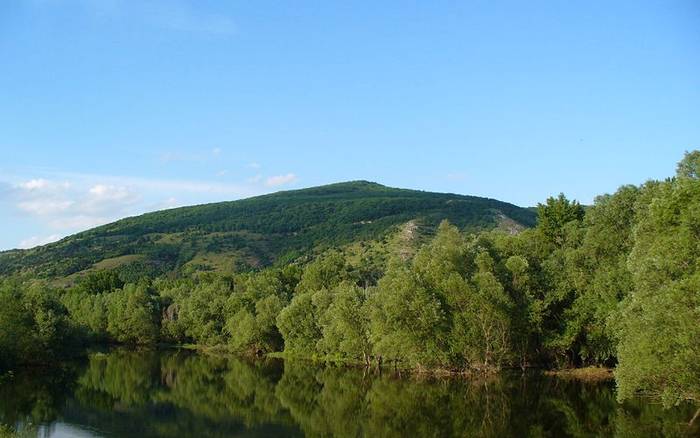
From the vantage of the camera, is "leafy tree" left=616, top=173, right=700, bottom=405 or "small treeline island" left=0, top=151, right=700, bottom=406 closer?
"leafy tree" left=616, top=173, right=700, bottom=405

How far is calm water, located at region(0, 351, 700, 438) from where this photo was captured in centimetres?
4344

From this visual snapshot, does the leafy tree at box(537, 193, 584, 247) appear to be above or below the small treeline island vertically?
above

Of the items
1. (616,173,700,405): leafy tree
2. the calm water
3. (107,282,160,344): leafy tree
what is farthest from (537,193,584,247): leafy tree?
(107,282,160,344): leafy tree

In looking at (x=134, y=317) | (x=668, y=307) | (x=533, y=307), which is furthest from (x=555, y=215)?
(x=134, y=317)

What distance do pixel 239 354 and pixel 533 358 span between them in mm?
49630

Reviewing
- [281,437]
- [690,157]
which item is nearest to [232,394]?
[281,437]

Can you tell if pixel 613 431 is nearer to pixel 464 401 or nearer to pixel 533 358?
pixel 464 401

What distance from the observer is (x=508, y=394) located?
185ft

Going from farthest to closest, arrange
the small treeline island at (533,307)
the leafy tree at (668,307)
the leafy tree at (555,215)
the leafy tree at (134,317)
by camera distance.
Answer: the leafy tree at (134,317) < the leafy tree at (555,215) < the small treeline island at (533,307) < the leafy tree at (668,307)

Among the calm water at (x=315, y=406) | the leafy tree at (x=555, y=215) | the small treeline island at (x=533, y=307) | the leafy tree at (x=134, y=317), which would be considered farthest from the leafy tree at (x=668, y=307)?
the leafy tree at (x=134, y=317)

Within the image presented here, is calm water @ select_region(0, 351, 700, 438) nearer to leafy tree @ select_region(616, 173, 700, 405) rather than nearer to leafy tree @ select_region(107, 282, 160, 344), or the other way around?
leafy tree @ select_region(616, 173, 700, 405)

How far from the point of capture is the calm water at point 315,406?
43438 mm

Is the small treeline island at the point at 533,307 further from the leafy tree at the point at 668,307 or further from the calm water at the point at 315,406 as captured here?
the calm water at the point at 315,406

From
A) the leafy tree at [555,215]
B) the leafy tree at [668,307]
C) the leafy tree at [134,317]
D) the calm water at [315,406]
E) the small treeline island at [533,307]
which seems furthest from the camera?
the leafy tree at [134,317]
